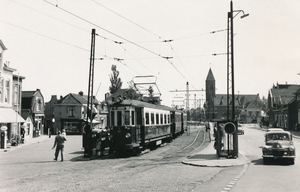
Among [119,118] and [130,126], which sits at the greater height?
[119,118]

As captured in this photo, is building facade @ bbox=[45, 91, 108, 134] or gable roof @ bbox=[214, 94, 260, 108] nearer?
building facade @ bbox=[45, 91, 108, 134]

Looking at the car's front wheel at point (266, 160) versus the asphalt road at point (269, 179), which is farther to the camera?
the car's front wheel at point (266, 160)

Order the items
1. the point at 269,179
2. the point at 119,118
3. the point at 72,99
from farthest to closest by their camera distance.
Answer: the point at 72,99
the point at 119,118
the point at 269,179

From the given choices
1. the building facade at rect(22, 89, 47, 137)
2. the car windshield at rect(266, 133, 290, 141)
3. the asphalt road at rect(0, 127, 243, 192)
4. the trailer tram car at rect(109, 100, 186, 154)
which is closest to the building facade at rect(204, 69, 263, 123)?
the building facade at rect(22, 89, 47, 137)

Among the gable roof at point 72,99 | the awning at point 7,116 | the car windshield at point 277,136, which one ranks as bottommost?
the car windshield at point 277,136

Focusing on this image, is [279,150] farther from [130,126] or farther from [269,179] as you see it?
[130,126]

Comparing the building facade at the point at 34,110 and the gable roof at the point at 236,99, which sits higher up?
the gable roof at the point at 236,99

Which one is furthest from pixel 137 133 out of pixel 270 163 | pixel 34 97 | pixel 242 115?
pixel 242 115

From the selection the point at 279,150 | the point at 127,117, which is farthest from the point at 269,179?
the point at 127,117

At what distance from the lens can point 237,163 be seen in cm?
1647

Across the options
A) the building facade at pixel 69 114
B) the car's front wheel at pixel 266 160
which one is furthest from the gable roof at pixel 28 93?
the car's front wheel at pixel 266 160

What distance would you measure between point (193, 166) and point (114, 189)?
621 centimetres

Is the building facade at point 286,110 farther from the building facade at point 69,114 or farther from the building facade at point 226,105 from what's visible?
the building facade at point 226,105

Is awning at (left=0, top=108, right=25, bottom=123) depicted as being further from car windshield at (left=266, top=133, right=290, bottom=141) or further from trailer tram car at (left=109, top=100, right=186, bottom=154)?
car windshield at (left=266, top=133, right=290, bottom=141)
